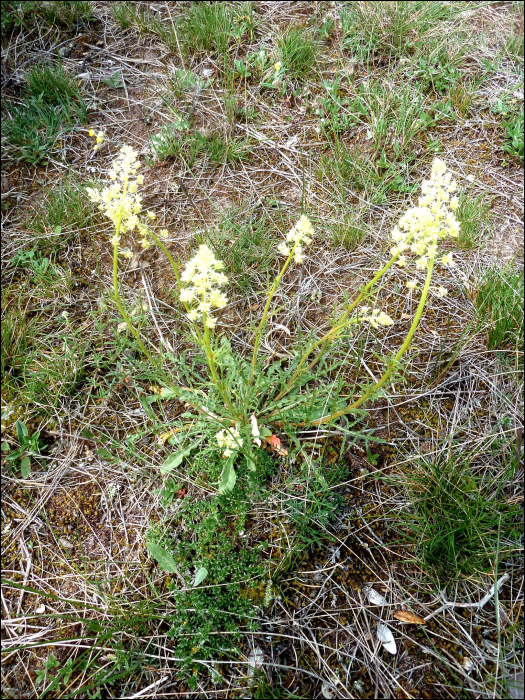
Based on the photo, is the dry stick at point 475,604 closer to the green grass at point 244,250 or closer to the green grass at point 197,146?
the green grass at point 244,250

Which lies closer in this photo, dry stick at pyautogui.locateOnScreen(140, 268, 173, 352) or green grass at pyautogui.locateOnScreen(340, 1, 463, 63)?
dry stick at pyautogui.locateOnScreen(140, 268, 173, 352)


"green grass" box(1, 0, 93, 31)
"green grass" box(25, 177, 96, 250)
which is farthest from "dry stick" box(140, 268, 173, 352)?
"green grass" box(1, 0, 93, 31)

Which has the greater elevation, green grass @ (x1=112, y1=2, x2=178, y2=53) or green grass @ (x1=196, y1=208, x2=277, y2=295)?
green grass @ (x1=112, y1=2, x2=178, y2=53)

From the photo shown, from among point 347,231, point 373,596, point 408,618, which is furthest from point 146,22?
point 408,618

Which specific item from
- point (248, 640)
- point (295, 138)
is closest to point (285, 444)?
point (248, 640)

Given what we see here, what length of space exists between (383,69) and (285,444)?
9.88 ft

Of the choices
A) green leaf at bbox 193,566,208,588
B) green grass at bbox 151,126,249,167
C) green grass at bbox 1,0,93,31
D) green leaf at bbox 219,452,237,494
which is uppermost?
green grass at bbox 1,0,93,31

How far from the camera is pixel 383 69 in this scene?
358cm

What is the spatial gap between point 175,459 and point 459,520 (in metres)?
1.31

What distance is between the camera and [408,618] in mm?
1937

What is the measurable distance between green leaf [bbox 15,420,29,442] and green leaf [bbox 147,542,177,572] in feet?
2.93

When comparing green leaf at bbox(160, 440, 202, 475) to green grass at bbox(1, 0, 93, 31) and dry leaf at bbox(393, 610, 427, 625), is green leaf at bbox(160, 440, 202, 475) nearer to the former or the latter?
dry leaf at bbox(393, 610, 427, 625)

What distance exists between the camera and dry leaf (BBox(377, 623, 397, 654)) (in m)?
1.89

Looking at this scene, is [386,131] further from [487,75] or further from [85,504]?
[85,504]
